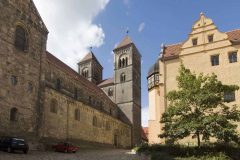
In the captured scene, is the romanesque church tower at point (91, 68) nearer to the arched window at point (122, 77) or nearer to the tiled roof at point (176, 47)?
the arched window at point (122, 77)

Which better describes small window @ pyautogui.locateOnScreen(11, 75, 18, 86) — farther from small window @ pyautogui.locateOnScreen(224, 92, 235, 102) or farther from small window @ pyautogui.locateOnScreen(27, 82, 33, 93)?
small window @ pyautogui.locateOnScreen(224, 92, 235, 102)

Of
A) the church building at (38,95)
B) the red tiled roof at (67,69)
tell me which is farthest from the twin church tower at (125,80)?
the red tiled roof at (67,69)

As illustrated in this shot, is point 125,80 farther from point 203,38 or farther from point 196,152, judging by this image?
point 196,152

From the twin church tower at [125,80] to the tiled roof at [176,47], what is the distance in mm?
30786

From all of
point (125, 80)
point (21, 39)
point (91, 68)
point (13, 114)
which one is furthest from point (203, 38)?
point (91, 68)

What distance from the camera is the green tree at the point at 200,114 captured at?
920 inches

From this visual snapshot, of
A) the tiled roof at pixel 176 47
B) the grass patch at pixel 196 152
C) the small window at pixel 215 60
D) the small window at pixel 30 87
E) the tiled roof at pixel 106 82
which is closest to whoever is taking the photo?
the grass patch at pixel 196 152

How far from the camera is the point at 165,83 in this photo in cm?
3531

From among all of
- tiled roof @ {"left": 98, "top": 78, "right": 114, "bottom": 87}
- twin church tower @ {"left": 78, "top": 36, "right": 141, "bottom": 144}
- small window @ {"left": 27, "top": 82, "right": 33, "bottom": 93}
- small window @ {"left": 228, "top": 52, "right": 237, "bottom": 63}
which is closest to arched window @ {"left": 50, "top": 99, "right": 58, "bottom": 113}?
small window @ {"left": 27, "top": 82, "right": 33, "bottom": 93}

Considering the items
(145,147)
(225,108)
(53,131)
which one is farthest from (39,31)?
(225,108)

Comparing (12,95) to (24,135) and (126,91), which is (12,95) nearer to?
(24,135)

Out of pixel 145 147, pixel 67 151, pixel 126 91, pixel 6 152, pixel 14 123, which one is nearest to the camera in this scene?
pixel 6 152

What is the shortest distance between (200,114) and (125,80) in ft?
153

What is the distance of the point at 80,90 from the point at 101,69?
1104 inches
